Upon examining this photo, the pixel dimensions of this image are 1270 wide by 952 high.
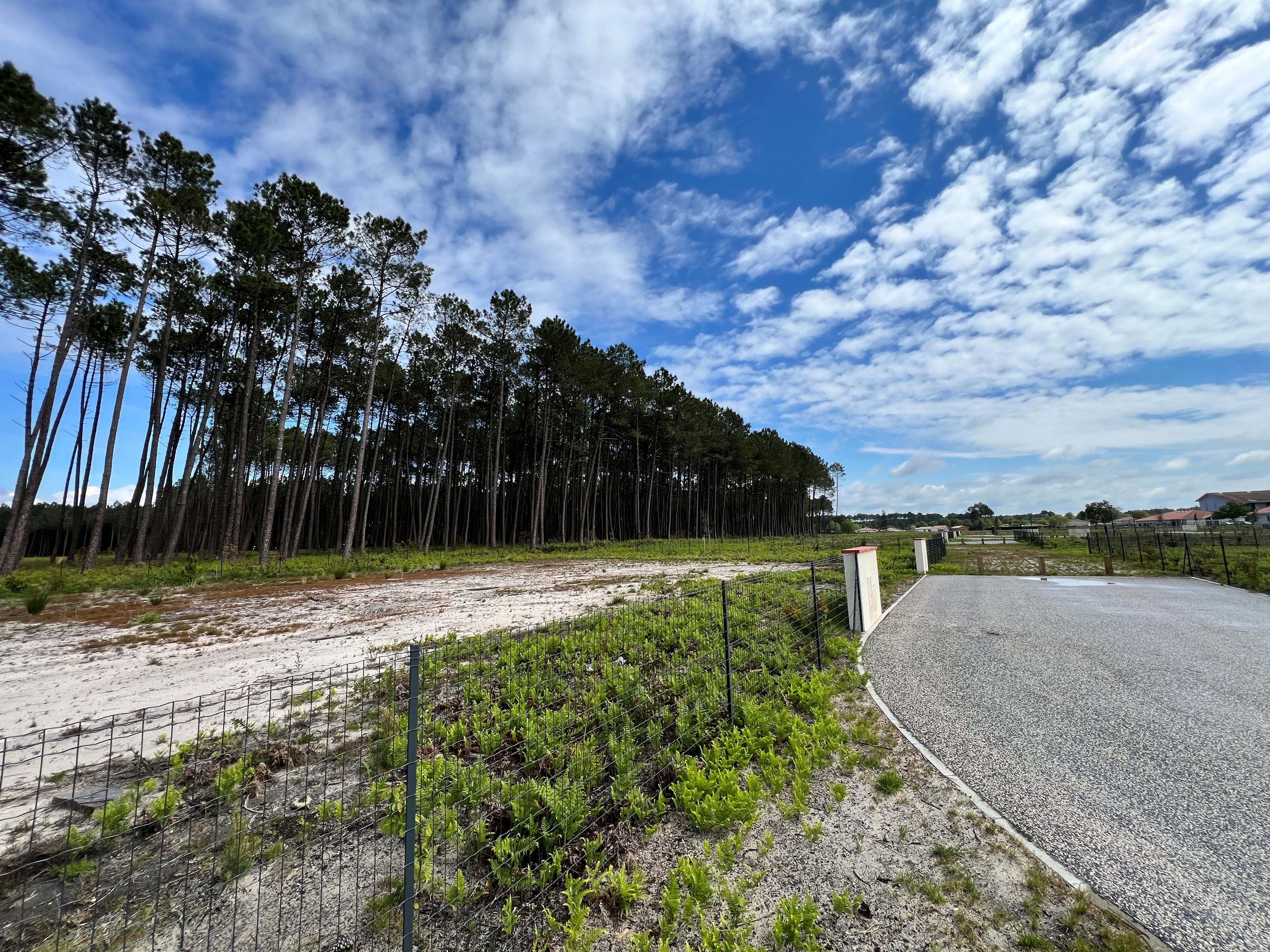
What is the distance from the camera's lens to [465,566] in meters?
21.5

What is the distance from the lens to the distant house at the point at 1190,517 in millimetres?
59000

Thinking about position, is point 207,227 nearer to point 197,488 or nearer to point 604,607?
point 604,607

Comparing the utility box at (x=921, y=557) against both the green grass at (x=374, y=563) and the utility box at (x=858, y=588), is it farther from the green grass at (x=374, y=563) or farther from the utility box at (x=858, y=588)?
the utility box at (x=858, y=588)

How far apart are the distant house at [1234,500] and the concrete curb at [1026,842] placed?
108 meters

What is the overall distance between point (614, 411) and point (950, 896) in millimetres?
38569

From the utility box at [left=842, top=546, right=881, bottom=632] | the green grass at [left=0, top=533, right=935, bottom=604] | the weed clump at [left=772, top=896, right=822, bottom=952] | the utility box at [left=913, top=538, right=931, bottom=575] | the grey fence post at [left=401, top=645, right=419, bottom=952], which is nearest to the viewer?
the grey fence post at [left=401, top=645, right=419, bottom=952]

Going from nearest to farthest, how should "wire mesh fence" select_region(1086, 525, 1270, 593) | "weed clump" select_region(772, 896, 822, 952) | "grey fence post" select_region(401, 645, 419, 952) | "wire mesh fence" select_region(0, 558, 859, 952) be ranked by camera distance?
1. "grey fence post" select_region(401, 645, 419, 952)
2. "weed clump" select_region(772, 896, 822, 952)
3. "wire mesh fence" select_region(0, 558, 859, 952)
4. "wire mesh fence" select_region(1086, 525, 1270, 593)

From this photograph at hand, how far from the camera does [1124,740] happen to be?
433 centimetres

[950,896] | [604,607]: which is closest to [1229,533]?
[604,607]

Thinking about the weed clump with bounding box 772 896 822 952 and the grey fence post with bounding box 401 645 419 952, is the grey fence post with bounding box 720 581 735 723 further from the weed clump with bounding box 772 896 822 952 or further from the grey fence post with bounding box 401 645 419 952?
the grey fence post with bounding box 401 645 419 952

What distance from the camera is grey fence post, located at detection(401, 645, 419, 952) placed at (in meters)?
2.13

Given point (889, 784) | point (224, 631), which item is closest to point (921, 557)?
point (889, 784)

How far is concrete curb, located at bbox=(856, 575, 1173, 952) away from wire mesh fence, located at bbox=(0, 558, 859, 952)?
4.30 ft

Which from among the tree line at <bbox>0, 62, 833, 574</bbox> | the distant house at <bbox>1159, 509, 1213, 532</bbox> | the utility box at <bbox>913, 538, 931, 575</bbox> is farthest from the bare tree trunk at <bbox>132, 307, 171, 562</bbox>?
the distant house at <bbox>1159, 509, 1213, 532</bbox>
